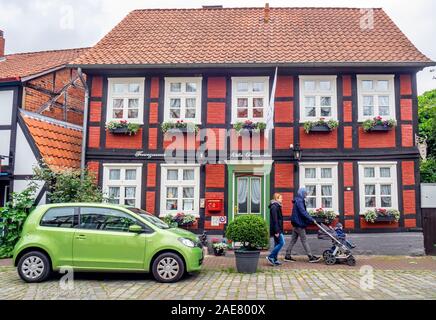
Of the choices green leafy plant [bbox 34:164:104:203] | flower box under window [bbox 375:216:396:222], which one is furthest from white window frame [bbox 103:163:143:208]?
flower box under window [bbox 375:216:396:222]

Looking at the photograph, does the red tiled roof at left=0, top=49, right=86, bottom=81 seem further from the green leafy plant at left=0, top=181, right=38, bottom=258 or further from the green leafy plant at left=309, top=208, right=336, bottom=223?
the green leafy plant at left=309, top=208, right=336, bottom=223

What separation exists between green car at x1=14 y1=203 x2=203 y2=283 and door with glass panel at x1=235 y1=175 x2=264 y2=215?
5.22 m

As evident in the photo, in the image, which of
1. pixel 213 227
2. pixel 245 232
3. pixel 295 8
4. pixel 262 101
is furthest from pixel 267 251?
pixel 295 8

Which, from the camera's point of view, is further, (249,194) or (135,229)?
(249,194)

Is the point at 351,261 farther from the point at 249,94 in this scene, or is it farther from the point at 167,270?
the point at 249,94

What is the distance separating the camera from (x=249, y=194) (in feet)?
44.4

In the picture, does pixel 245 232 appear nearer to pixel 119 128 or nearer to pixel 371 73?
pixel 119 128

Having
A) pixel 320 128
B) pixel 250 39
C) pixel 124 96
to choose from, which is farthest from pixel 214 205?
pixel 250 39

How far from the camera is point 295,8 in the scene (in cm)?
1714

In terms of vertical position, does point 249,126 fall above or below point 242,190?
above

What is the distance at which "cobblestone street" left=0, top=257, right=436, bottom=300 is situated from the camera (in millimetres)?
7039

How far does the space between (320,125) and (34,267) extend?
915cm

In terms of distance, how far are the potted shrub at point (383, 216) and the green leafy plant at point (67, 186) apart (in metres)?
8.28

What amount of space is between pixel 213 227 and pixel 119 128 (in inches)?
176
